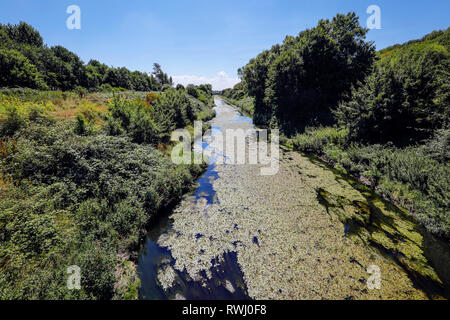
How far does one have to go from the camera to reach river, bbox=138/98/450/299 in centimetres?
478

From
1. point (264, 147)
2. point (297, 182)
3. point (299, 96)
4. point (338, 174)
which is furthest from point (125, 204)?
point (299, 96)

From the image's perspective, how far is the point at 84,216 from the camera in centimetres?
561

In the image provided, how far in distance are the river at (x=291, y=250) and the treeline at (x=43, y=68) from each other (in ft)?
96.7

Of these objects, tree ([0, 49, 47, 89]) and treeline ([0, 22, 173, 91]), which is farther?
treeline ([0, 22, 173, 91])

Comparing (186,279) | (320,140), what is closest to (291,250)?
(186,279)

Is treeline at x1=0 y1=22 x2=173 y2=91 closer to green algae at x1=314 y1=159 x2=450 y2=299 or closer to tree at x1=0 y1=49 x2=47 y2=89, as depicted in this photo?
tree at x1=0 y1=49 x2=47 y2=89

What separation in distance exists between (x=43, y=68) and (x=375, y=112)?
4681 centimetres

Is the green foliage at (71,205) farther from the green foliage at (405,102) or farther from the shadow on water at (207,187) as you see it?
the green foliage at (405,102)

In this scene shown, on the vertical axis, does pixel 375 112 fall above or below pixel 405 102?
below

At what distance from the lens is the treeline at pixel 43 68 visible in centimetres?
2123

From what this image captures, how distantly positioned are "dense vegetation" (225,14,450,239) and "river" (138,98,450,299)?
1517 millimetres

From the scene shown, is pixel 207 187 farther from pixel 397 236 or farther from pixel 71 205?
pixel 397 236

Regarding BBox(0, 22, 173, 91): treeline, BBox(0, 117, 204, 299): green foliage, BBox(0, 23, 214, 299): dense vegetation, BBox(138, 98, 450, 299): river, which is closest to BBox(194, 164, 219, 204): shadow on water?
BBox(138, 98, 450, 299): river

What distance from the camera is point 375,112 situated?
11914mm
